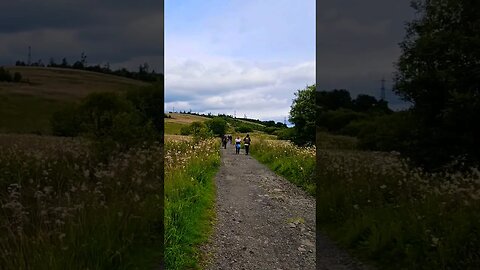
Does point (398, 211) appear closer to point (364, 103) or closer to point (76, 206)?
point (364, 103)

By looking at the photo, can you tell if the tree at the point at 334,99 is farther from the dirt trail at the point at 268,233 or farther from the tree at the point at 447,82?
the dirt trail at the point at 268,233

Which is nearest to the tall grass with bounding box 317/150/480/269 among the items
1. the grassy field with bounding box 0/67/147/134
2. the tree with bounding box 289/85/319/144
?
the tree with bounding box 289/85/319/144

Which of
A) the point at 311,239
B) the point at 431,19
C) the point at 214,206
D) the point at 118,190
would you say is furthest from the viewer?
the point at 214,206

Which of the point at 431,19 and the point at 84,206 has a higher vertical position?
the point at 431,19

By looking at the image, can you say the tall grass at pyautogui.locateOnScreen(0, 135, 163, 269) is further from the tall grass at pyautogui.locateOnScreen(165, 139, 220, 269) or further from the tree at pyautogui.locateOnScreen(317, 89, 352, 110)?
the tree at pyautogui.locateOnScreen(317, 89, 352, 110)

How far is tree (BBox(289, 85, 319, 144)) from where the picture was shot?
4531 millimetres

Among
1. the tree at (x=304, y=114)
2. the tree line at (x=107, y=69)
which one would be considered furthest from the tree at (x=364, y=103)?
the tree line at (x=107, y=69)

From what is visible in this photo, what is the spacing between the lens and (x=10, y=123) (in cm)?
353

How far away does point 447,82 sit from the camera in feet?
10.3

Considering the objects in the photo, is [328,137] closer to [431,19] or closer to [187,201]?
[431,19]

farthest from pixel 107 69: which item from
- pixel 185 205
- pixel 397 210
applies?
pixel 397 210

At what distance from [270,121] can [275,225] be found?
1.26 metres

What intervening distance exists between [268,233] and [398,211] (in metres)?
2.33

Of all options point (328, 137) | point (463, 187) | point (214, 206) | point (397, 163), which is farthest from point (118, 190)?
point (214, 206)
